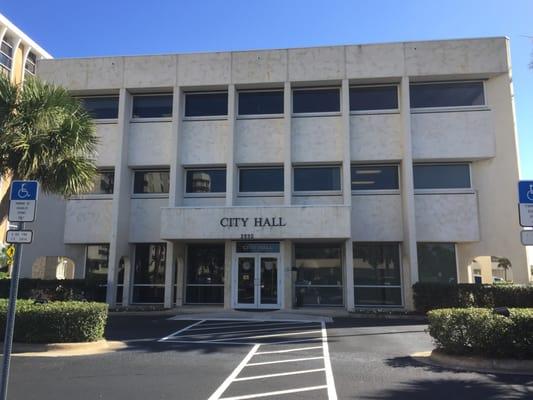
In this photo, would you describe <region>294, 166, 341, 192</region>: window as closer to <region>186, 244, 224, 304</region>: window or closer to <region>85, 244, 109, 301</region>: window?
<region>186, 244, 224, 304</region>: window

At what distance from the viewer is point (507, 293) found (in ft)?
60.5

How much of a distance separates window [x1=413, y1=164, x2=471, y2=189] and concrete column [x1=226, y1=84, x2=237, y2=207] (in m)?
7.95

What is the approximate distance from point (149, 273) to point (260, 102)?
9418 millimetres

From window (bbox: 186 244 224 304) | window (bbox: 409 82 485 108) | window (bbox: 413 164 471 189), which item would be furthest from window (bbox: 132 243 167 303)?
window (bbox: 409 82 485 108)

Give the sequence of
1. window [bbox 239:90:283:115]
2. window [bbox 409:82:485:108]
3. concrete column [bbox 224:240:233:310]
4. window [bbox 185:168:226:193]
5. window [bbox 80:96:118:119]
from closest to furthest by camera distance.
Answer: concrete column [bbox 224:240:233:310], window [bbox 409:82:485:108], window [bbox 185:168:226:193], window [bbox 239:90:283:115], window [bbox 80:96:118:119]

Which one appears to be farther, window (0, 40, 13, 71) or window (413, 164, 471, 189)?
window (0, 40, 13, 71)

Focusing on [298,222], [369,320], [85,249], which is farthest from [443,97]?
[85,249]

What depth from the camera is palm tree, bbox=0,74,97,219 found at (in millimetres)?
11812

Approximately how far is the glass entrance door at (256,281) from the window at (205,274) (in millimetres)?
1306

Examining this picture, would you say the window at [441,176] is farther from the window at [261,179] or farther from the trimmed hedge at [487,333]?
the trimmed hedge at [487,333]

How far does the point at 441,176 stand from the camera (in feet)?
71.1

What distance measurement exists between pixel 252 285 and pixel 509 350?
13.0 metres

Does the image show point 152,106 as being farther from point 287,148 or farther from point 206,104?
point 287,148

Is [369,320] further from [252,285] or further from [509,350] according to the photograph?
[509,350]
